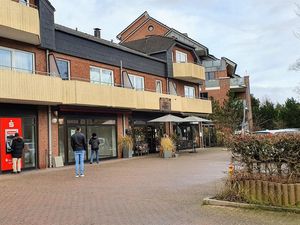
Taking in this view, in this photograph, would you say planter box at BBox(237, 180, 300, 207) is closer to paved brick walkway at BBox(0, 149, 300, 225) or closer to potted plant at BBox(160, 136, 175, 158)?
paved brick walkway at BBox(0, 149, 300, 225)

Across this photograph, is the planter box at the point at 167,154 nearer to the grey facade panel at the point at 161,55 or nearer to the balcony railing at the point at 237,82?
the grey facade panel at the point at 161,55

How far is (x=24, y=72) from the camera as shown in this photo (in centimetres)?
1950

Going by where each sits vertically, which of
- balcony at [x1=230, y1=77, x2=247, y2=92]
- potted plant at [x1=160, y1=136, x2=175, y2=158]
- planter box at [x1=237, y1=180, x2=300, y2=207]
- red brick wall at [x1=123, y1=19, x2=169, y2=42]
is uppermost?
red brick wall at [x1=123, y1=19, x2=169, y2=42]

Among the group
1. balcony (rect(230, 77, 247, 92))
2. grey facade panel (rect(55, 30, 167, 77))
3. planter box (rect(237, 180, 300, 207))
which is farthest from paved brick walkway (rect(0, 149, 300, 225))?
balcony (rect(230, 77, 247, 92))

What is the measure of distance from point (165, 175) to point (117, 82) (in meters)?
13.2

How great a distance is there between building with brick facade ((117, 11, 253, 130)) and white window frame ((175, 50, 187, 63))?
12984 millimetres

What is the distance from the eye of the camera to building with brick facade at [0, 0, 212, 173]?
63.7ft

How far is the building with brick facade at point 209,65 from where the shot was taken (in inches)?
2119

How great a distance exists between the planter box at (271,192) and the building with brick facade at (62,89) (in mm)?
12330

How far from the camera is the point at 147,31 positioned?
5453 cm

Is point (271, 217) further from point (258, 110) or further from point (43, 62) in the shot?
point (258, 110)

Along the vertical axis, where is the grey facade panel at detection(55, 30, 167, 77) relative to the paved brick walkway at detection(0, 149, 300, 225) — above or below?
above

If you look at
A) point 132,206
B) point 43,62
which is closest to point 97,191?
point 132,206

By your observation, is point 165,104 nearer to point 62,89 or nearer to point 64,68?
point 64,68
